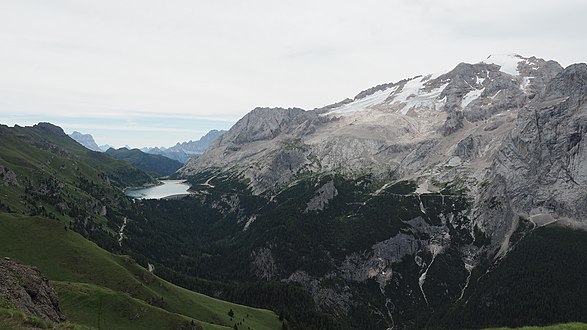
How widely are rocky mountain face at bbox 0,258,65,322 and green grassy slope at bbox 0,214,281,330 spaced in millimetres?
55427

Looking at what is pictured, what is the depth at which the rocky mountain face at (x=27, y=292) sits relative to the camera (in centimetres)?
4284

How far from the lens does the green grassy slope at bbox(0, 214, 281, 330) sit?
348 feet

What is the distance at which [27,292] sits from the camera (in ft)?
154

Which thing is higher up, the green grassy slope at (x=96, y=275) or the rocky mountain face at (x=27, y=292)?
the rocky mountain face at (x=27, y=292)

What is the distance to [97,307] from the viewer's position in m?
100

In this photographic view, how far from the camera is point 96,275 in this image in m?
125

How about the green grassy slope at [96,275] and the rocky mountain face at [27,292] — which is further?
the green grassy slope at [96,275]

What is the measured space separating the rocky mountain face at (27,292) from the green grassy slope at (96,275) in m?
55.4

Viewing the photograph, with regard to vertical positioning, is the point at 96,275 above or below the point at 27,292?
below

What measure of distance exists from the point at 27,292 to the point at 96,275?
3350 inches

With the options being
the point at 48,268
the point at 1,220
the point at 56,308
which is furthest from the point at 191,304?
the point at 56,308

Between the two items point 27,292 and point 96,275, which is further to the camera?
point 96,275

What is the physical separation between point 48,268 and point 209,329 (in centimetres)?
5082

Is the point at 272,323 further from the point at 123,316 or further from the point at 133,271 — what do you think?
the point at 123,316
